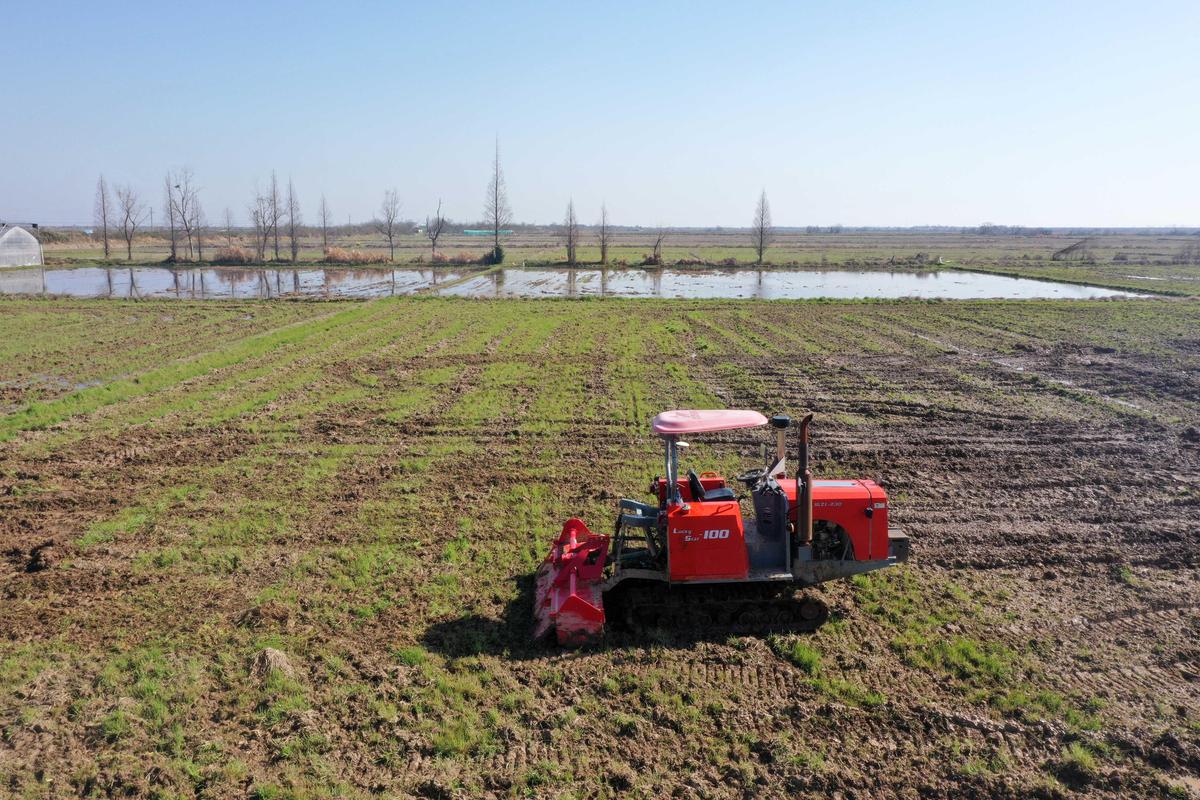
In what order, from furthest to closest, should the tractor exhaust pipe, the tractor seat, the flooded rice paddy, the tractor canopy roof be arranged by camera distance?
the flooded rice paddy, the tractor seat, the tractor exhaust pipe, the tractor canopy roof

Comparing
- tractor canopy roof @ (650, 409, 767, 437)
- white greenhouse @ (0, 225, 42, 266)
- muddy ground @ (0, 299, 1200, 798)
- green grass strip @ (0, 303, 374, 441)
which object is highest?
white greenhouse @ (0, 225, 42, 266)

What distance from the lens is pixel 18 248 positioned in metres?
63.9

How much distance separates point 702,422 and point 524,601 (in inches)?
116

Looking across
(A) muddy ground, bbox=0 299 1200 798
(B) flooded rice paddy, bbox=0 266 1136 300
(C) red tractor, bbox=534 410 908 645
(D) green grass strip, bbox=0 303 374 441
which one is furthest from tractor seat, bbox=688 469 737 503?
(B) flooded rice paddy, bbox=0 266 1136 300

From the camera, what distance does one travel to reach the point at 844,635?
7.91m

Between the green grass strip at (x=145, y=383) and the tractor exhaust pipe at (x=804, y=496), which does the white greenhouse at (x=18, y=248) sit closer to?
the green grass strip at (x=145, y=383)

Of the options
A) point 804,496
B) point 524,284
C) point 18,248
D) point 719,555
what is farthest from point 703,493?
point 18,248

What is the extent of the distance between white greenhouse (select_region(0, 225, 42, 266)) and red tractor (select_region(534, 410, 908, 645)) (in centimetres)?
7293

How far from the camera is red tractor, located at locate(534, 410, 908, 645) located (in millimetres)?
7707

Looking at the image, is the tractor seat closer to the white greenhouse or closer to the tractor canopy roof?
the tractor canopy roof

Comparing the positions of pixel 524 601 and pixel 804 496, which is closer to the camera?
pixel 804 496

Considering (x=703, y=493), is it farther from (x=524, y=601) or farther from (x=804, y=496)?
(x=524, y=601)

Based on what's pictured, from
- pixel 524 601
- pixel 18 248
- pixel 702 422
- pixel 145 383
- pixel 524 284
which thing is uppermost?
pixel 18 248

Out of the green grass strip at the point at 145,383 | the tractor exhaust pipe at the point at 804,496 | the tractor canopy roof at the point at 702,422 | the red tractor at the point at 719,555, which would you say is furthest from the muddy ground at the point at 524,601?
the tractor canopy roof at the point at 702,422
